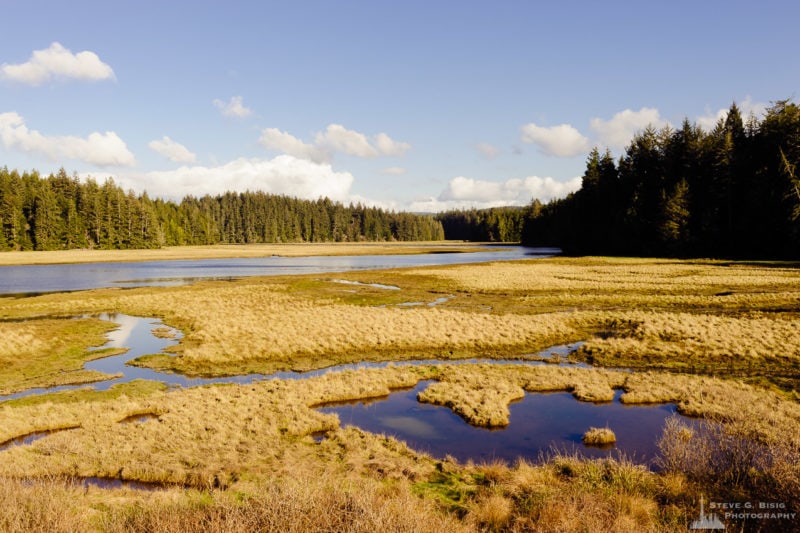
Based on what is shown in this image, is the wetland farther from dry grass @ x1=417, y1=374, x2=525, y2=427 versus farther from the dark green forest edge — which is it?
the dark green forest edge

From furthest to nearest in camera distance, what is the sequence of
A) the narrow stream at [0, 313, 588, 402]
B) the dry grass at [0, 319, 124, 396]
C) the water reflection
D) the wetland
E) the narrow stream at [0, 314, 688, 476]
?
the dry grass at [0, 319, 124, 396] < the narrow stream at [0, 313, 588, 402] < the narrow stream at [0, 314, 688, 476] < the water reflection < the wetland

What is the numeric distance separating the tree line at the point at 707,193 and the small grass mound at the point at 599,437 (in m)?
72.8

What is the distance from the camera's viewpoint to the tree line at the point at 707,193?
72.0 m

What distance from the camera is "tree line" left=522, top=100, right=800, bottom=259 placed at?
236ft

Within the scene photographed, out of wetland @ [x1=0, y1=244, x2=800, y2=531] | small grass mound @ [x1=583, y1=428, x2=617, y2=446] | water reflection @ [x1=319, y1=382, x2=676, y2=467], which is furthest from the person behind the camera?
small grass mound @ [x1=583, y1=428, x2=617, y2=446]

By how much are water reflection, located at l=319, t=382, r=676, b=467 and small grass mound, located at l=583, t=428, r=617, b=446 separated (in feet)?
0.71

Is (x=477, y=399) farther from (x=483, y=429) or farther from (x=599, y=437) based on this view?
(x=599, y=437)

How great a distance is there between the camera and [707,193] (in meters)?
83.1

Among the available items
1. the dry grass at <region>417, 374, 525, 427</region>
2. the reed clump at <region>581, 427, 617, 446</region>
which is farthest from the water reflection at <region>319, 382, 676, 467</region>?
the dry grass at <region>417, 374, 525, 427</region>

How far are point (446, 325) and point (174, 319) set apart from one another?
67.9 ft

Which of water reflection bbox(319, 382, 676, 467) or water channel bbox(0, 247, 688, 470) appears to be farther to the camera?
water channel bbox(0, 247, 688, 470)

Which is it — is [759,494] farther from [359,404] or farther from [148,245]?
[148,245]

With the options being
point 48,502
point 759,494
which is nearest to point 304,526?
point 48,502

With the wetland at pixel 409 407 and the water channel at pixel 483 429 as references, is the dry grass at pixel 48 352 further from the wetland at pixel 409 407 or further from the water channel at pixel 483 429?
the water channel at pixel 483 429
